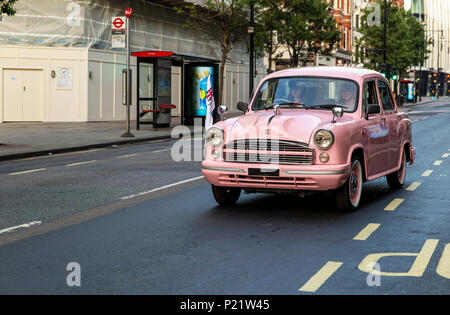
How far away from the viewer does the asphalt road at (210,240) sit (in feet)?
18.8

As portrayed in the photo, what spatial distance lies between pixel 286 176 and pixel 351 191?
0.93 meters

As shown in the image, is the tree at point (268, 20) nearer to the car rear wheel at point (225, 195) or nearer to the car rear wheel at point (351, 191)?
the car rear wheel at point (225, 195)

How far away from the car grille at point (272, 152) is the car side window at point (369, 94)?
1668mm

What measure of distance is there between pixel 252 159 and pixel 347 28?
70.5 m

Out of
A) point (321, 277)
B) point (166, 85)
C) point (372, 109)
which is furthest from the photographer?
point (166, 85)

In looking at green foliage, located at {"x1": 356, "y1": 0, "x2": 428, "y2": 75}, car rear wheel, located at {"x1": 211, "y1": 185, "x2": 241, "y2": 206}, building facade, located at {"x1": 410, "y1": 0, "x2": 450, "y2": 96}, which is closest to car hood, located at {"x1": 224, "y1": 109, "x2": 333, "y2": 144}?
car rear wheel, located at {"x1": 211, "y1": 185, "x2": 241, "y2": 206}

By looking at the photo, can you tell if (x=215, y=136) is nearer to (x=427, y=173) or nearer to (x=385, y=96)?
(x=385, y=96)

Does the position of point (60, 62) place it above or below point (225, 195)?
above

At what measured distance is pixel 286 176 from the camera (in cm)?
874

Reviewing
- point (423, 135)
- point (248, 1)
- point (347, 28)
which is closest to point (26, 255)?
point (423, 135)

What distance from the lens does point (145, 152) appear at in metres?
19.1

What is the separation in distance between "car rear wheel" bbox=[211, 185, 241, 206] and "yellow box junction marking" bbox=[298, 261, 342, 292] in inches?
131

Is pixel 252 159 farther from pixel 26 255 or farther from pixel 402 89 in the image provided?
pixel 402 89

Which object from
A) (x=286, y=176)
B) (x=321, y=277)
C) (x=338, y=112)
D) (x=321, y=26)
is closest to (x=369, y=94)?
(x=338, y=112)
